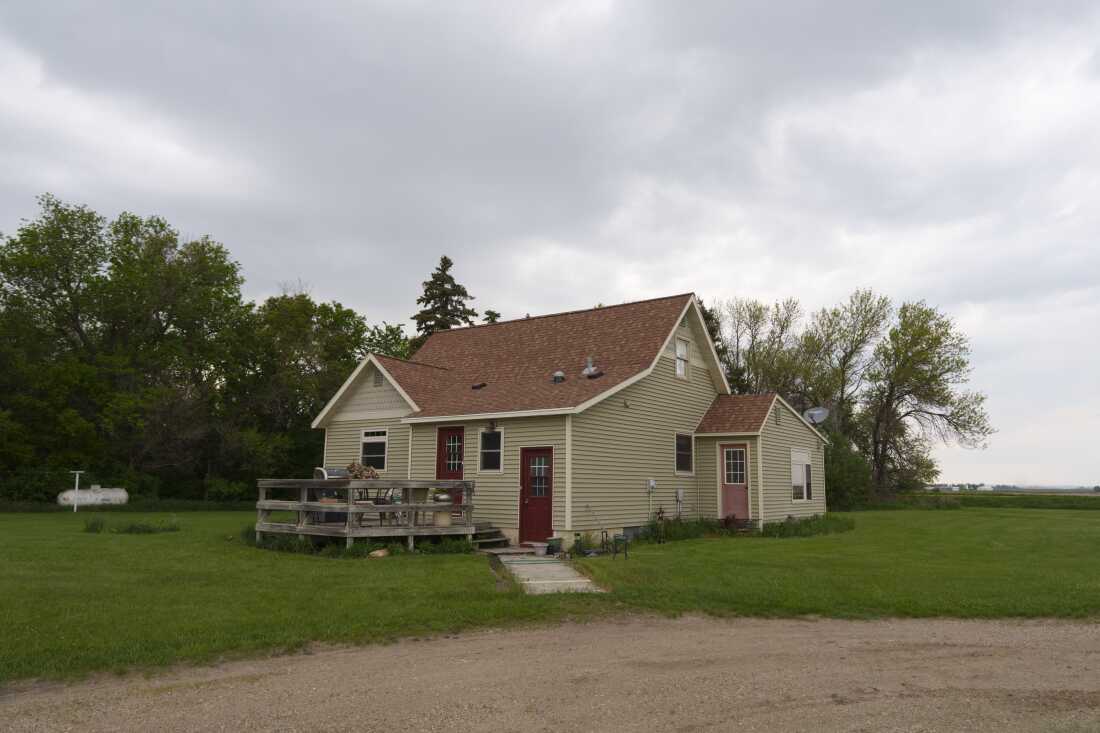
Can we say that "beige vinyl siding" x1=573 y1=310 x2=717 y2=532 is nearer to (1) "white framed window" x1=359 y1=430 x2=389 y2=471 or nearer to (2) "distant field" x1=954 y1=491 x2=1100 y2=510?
(1) "white framed window" x1=359 y1=430 x2=389 y2=471

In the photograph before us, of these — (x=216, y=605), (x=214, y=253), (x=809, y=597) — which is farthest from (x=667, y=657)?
(x=214, y=253)

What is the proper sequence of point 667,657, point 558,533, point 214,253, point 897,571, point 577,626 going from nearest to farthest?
1. point 667,657
2. point 577,626
3. point 897,571
4. point 558,533
5. point 214,253

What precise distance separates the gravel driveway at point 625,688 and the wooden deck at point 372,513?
746 centimetres

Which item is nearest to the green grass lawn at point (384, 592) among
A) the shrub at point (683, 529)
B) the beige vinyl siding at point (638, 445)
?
the beige vinyl siding at point (638, 445)

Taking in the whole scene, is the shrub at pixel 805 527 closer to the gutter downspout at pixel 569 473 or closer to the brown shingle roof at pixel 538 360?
the brown shingle roof at pixel 538 360

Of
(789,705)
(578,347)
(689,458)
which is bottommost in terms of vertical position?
(789,705)

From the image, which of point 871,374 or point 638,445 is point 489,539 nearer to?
point 638,445

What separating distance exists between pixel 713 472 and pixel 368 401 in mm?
10102

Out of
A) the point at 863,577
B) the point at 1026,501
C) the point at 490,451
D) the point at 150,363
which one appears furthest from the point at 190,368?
the point at 1026,501

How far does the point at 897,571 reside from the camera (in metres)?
13.2

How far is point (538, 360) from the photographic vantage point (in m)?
21.9

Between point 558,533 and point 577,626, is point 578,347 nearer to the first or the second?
point 558,533

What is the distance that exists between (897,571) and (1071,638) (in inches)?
183

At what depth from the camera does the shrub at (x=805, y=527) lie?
21344 millimetres
